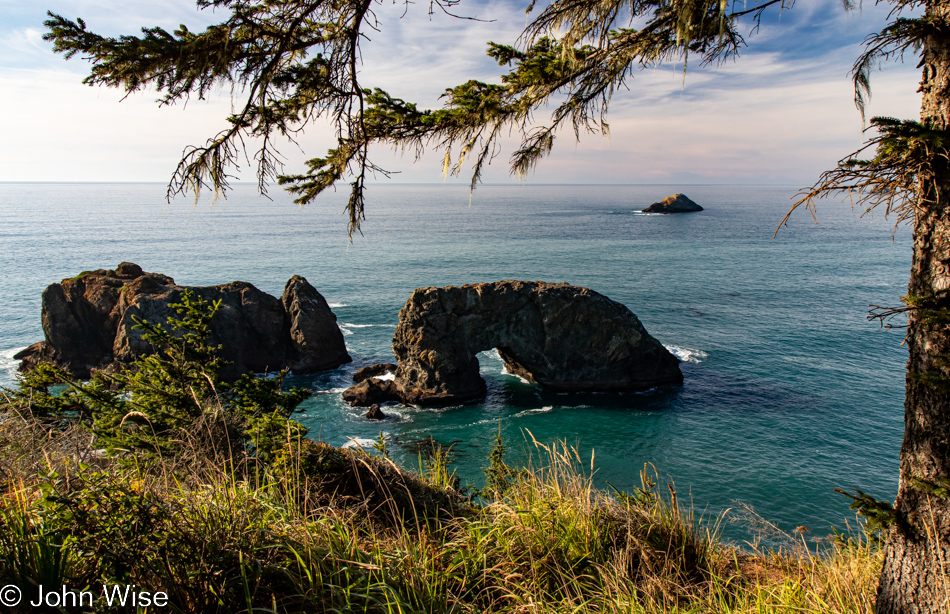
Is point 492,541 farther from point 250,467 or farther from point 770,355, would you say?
point 770,355

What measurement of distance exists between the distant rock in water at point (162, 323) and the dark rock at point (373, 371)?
10.4 ft

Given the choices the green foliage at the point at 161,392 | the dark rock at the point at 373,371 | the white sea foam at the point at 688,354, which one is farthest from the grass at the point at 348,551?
the white sea foam at the point at 688,354

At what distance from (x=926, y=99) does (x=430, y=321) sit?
30.3m

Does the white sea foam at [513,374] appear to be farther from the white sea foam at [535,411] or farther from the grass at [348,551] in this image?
the grass at [348,551]

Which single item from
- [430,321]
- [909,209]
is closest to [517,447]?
[430,321]

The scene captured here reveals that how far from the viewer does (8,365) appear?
119ft

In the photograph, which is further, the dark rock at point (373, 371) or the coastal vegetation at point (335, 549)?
the dark rock at point (373, 371)

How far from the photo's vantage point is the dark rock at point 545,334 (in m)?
34.0

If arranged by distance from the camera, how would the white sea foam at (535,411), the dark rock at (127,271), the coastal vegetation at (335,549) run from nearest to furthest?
the coastal vegetation at (335,549), the white sea foam at (535,411), the dark rock at (127,271)

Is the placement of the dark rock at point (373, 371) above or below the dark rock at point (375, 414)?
above

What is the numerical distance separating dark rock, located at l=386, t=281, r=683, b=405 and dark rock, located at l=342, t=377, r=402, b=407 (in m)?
1.03

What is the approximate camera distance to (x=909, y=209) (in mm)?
4176

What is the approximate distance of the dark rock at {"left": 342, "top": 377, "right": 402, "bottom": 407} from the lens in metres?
31.7

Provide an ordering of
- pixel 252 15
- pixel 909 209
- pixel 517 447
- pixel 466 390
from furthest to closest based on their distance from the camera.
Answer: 1. pixel 466 390
2. pixel 517 447
3. pixel 252 15
4. pixel 909 209
